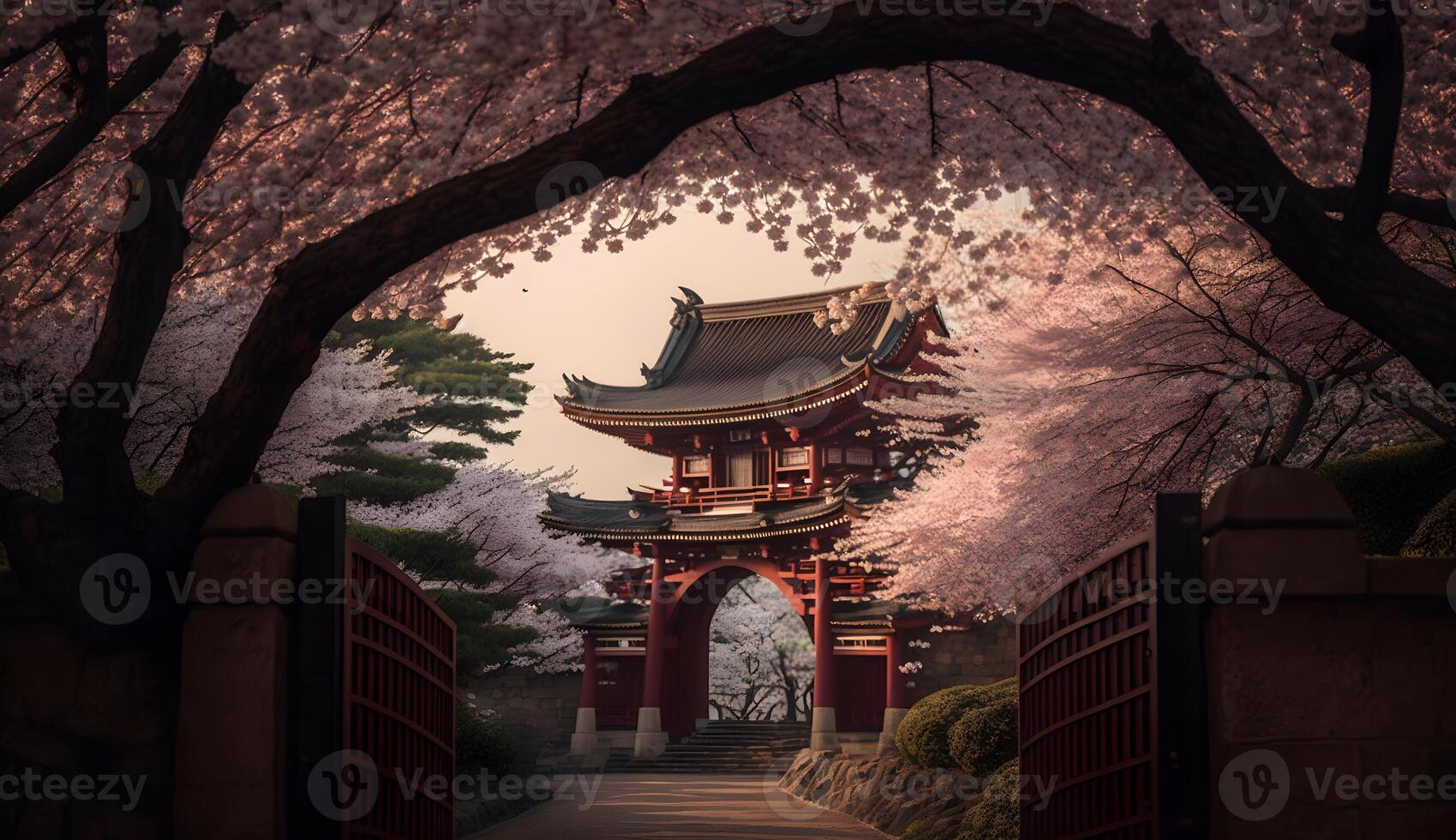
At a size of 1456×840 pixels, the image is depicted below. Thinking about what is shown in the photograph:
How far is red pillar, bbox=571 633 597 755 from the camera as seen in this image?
103ft

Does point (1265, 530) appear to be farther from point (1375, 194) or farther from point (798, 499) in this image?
point (798, 499)

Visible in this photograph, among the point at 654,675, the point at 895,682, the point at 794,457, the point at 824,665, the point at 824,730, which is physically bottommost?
the point at 824,730

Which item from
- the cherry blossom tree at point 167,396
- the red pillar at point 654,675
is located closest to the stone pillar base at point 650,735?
the red pillar at point 654,675

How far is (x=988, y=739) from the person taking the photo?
14414 millimetres

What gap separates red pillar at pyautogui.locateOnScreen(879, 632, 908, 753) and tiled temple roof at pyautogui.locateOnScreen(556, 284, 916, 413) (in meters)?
5.34

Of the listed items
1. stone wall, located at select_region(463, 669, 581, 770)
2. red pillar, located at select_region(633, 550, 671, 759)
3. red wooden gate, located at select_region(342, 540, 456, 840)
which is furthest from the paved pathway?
stone wall, located at select_region(463, 669, 581, 770)

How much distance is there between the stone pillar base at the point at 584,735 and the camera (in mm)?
31297

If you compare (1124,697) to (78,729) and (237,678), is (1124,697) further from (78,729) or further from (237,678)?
(78,729)

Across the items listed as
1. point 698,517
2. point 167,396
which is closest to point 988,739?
point 167,396

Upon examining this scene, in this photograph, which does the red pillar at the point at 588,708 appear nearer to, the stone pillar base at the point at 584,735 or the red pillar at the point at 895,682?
the stone pillar base at the point at 584,735

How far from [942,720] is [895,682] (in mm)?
11497

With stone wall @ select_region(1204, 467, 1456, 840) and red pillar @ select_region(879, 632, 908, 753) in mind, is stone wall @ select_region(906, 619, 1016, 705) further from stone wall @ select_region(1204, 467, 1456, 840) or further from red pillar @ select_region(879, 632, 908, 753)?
stone wall @ select_region(1204, 467, 1456, 840)

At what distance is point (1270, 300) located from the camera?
36.1ft

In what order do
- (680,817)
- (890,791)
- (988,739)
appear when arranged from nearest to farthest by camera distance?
(988,739) → (680,817) → (890,791)
